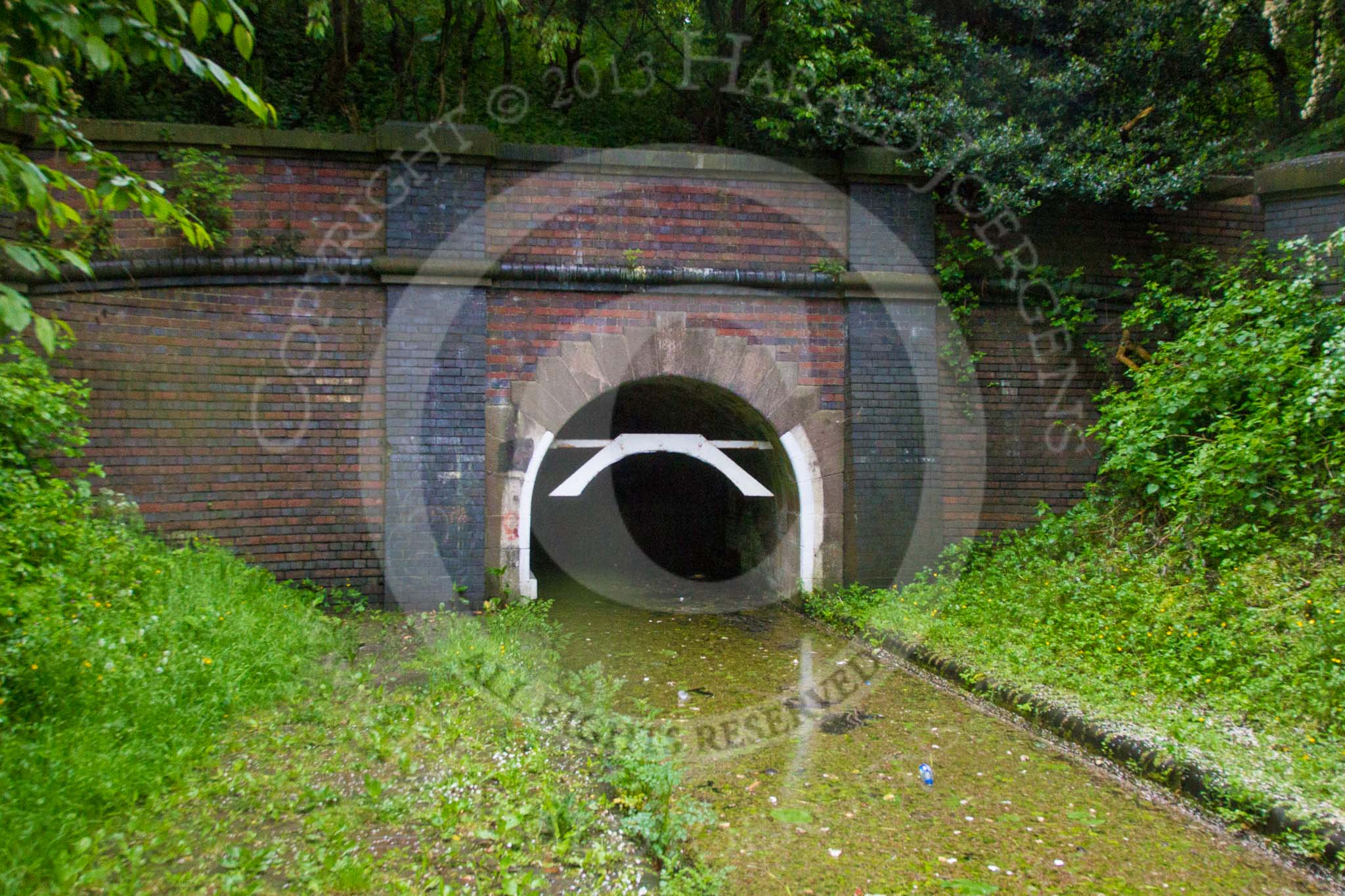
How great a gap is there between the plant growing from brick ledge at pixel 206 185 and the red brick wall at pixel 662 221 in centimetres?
197

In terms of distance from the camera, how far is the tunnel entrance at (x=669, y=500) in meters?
8.19

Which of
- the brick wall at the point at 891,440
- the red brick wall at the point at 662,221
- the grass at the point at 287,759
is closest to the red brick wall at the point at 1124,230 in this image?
the brick wall at the point at 891,440

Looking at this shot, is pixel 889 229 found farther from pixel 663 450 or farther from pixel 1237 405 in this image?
pixel 1237 405

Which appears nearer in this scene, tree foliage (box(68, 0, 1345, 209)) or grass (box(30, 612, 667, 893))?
grass (box(30, 612, 667, 893))

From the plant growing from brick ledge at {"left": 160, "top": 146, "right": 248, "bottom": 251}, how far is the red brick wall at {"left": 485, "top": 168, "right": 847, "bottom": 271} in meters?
1.97

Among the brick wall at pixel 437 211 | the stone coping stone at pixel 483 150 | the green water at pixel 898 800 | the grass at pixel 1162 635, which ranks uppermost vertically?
the stone coping stone at pixel 483 150

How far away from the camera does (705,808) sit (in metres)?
3.80

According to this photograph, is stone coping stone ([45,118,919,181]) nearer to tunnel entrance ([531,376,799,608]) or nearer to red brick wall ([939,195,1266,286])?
red brick wall ([939,195,1266,286])

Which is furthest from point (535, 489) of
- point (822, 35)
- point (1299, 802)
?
point (1299, 802)

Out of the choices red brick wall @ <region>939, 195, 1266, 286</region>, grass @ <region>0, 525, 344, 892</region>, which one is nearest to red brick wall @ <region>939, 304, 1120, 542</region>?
red brick wall @ <region>939, 195, 1266, 286</region>

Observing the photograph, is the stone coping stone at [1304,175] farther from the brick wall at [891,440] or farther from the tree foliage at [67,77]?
the tree foliage at [67,77]

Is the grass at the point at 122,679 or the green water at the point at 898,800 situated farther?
the green water at the point at 898,800

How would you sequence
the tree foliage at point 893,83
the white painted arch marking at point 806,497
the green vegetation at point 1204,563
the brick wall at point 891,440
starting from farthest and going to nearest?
the white painted arch marking at point 806,497 → the brick wall at point 891,440 → the tree foliage at point 893,83 → the green vegetation at point 1204,563

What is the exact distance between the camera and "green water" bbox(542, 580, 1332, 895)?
334cm
